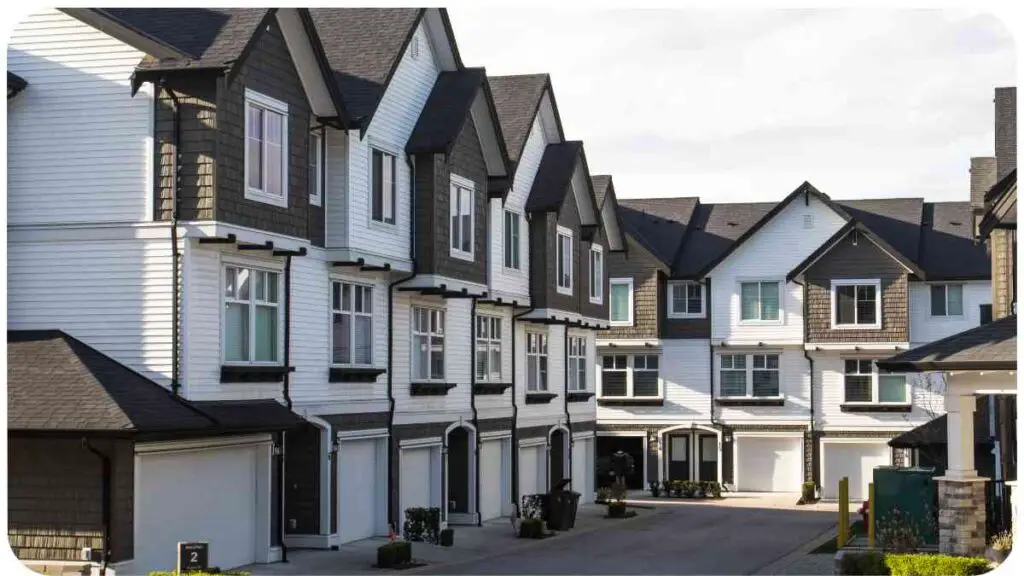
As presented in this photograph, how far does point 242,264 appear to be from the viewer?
26.2 meters

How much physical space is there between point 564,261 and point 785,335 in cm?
1404

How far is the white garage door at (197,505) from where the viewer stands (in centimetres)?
2291

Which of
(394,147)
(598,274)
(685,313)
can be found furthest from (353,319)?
(685,313)

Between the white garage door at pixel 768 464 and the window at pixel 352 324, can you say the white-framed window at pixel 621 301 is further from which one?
the window at pixel 352 324

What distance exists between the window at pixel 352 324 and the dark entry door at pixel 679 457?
25799mm

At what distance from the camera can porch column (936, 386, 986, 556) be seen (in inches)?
1029

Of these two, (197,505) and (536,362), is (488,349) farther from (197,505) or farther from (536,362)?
(197,505)

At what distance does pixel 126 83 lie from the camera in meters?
24.8

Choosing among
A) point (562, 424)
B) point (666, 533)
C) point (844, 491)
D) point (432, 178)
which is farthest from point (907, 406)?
point (432, 178)

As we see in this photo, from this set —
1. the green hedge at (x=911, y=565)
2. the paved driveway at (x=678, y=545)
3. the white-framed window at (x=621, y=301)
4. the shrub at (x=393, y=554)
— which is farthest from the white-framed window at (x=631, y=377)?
the green hedge at (x=911, y=565)

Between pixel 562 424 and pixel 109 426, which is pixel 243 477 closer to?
pixel 109 426

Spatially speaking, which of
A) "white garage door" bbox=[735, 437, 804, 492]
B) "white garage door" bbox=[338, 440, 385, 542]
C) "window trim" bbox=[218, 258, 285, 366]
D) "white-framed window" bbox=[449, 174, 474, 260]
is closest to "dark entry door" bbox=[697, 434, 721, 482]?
"white garage door" bbox=[735, 437, 804, 492]

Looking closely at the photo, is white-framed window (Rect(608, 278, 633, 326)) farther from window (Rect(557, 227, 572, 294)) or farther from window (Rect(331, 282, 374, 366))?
window (Rect(331, 282, 374, 366))

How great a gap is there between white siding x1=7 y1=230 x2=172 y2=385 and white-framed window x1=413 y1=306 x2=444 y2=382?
10.0 m
